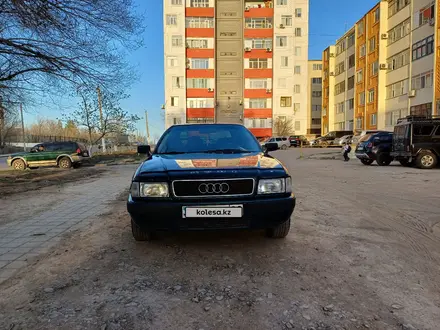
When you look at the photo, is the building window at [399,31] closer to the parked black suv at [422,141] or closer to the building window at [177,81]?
the parked black suv at [422,141]

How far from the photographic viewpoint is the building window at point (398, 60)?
3231 centimetres

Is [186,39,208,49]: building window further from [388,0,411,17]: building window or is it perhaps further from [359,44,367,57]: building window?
[388,0,411,17]: building window

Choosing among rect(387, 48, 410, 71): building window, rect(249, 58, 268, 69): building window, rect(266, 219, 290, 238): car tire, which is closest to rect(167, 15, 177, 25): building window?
rect(249, 58, 268, 69): building window

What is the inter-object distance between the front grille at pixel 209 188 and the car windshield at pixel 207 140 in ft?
Result: 3.96

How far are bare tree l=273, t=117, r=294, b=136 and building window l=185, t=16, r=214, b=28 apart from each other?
1765 centimetres

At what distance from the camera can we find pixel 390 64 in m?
35.4

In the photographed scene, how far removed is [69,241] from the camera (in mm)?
4320

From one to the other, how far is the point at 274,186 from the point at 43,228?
3.90 meters

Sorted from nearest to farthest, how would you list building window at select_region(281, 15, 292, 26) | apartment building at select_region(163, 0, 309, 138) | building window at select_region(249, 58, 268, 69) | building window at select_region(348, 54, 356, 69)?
building window at select_region(348, 54, 356, 69) < apartment building at select_region(163, 0, 309, 138) < building window at select_region(281, 15, 292, 26) < building window at select_region(249, 58, 268, 69)

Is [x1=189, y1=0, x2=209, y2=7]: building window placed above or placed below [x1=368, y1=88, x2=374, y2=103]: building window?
above

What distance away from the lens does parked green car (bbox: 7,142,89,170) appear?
17656mm

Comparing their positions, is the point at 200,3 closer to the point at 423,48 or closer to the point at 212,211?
the point at 423,48

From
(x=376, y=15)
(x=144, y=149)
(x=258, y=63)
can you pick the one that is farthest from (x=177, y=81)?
(x=144, y=149)

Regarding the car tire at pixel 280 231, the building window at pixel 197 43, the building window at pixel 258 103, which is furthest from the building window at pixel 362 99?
the car tire at pixel 280 231
